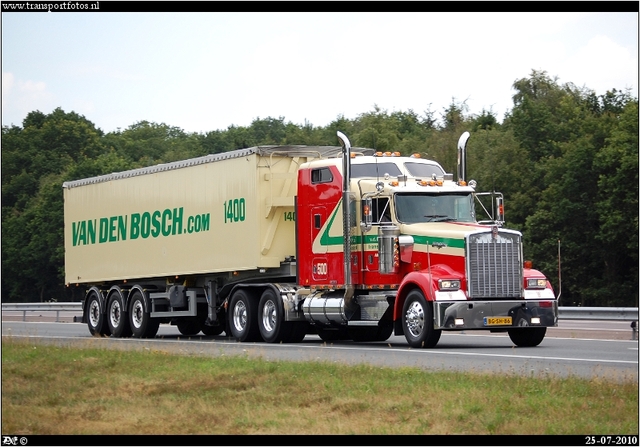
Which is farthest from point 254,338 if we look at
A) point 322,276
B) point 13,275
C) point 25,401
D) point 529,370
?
point 13,275

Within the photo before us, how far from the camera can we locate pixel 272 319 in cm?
2573

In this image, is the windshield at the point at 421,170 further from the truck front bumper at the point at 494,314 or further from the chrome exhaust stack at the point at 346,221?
the truck front bumper at the point at 494,314

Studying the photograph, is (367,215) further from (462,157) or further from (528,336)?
(528,336)

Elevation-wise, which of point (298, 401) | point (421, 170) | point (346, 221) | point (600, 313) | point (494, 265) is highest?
point (421, 170)

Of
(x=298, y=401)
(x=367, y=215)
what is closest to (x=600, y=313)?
(x=367, y=215)

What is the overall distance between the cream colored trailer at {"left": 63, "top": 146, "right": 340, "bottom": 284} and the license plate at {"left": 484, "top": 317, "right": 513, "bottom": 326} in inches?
221

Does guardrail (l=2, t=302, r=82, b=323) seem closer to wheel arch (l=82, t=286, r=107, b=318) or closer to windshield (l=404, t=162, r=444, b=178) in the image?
wheel arch (l=82, t=286, r=107, b=318)

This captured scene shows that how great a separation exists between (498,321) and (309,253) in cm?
495

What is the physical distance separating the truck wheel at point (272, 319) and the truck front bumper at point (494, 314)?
461 cm

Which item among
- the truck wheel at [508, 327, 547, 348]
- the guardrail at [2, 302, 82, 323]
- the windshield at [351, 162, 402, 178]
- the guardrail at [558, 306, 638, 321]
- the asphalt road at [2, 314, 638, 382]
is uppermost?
the windshield at [351, 162, 402, 178]

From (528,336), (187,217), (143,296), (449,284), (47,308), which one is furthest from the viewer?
(47,308)

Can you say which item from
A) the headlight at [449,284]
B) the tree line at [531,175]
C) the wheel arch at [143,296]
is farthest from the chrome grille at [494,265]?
the tree line at [531,175]

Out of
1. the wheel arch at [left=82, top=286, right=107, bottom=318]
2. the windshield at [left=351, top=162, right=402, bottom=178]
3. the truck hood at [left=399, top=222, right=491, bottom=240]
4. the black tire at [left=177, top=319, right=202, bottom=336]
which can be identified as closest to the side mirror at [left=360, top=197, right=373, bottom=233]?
the truck hood at [left=399, top=222, right=491, bottom=240]

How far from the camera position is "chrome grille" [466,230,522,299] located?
22.1 m
